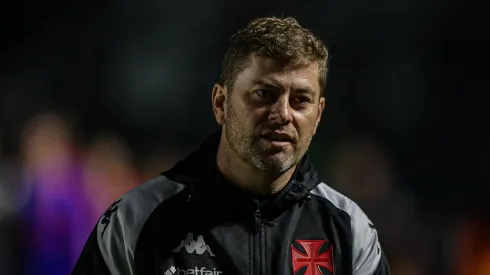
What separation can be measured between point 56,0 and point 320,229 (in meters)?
4.21

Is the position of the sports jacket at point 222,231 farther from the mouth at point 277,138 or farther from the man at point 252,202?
the mouth at point 277,138

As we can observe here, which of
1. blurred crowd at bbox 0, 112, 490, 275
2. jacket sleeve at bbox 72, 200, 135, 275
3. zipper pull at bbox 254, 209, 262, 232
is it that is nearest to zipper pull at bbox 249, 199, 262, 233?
zipper pull at bbox 254, 209, 262, 232

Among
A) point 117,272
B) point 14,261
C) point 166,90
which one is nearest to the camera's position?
point 117,272

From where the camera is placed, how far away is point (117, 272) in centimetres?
183

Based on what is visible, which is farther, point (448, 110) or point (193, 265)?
point (448, 110)

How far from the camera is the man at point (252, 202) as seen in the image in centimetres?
187

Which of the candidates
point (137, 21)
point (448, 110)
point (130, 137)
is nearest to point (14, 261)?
point (130, 137)

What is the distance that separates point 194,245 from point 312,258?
0.32 m

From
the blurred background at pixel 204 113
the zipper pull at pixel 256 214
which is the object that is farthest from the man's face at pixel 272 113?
the blurred background at pixel 204 113

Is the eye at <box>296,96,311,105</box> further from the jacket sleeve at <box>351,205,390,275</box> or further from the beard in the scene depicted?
the jacket sleeve at <box>351,205,390,275</box>

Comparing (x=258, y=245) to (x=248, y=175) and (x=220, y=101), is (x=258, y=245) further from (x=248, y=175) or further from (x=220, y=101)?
(x=220, y=101)

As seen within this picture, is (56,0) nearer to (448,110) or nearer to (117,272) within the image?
(448,110)

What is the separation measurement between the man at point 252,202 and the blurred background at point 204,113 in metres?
2.34

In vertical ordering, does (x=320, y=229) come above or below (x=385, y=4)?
below
